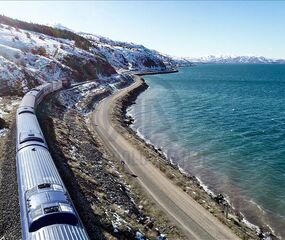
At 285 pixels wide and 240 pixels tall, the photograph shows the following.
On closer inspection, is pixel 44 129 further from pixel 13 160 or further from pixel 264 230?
pixel 264 230

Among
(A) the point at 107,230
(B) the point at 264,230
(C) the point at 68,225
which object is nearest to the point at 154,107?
(B) the point at 264,230

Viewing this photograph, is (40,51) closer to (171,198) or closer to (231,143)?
(231,143)

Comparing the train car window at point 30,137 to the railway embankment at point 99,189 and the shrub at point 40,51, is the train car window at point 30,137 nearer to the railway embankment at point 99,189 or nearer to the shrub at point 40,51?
the railway embankment at point 99,189

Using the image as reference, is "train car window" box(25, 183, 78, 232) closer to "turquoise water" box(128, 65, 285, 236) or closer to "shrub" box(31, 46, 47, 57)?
"turquoise water" box(128, 65, 285, 236)

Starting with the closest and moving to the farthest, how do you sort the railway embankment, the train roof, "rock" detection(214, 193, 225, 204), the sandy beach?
the railway embankment < the sandy beach < "rock" detection(214, 193, 225, 204) < the train roof

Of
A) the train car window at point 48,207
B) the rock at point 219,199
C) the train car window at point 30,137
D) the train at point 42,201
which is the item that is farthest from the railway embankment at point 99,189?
the rock at point 219,199

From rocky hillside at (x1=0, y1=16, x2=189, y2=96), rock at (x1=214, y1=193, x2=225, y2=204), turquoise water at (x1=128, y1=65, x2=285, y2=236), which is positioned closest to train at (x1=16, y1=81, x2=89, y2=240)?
rock at (x1=214, y1=193, x2=225, y2=204)
